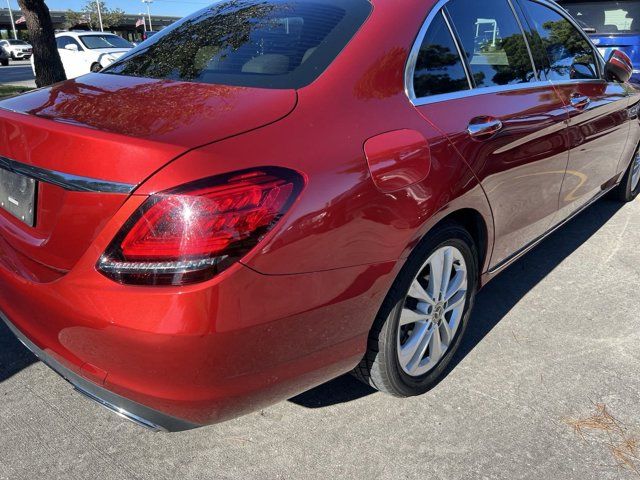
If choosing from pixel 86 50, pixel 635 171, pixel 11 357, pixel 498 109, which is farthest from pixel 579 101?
pixel 86 50

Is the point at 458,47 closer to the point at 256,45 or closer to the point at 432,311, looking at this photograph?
the point at 256,45

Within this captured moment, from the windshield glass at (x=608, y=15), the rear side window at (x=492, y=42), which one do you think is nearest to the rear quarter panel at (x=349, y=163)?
the rear side window at (x=492, y=42)

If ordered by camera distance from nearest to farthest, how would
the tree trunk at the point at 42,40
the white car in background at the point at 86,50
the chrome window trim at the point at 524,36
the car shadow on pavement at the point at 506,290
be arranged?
the car shadow on pavement at the point at 506,290, the chrome window trim at the point at 524,36, the tree trunk at the point at 42,40, the white car in background at the point at 86,50

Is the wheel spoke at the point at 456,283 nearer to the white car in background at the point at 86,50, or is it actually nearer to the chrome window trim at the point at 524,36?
the chrome window trim at the point at 524,36

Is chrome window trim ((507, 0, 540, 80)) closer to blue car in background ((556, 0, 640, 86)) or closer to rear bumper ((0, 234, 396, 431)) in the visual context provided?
rear bumper ((0, 234, 396, 431))

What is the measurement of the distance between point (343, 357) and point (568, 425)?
3.40 feet

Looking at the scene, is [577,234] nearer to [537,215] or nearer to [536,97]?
[537,215]

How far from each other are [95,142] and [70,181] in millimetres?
138

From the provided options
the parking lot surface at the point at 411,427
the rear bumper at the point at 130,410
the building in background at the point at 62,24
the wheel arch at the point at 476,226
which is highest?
the wheel arch at the point at 476,226

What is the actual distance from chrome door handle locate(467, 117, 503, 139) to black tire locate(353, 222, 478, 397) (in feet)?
1.25

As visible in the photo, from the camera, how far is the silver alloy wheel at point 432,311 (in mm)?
2303

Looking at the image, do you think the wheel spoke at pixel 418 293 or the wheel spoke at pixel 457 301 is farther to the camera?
the wheel spoke at pixel 457 301

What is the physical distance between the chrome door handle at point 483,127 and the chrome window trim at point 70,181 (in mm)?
1394

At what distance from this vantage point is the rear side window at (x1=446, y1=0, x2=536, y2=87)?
253cm
